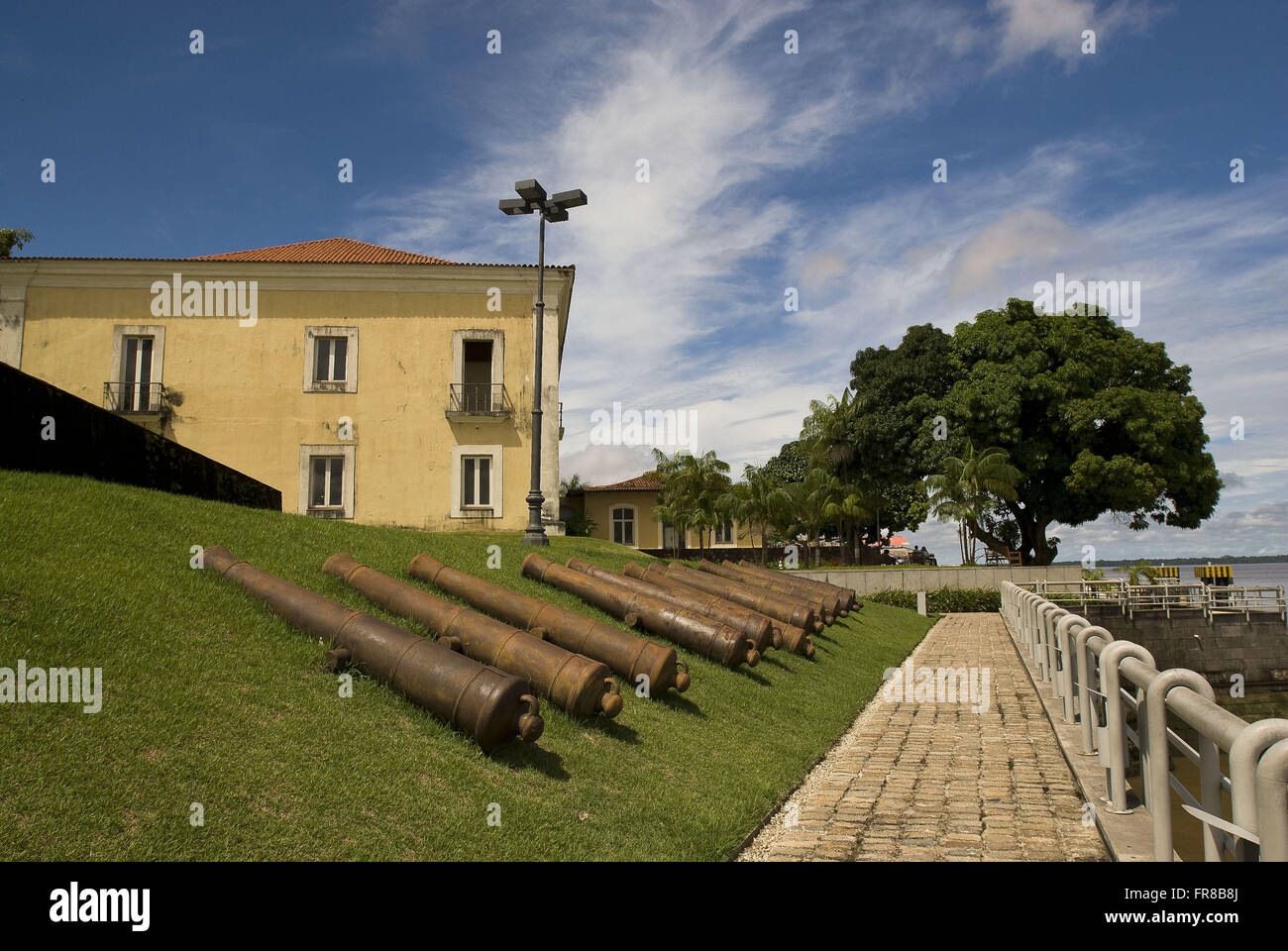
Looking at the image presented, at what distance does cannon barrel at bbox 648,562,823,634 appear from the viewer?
13.5 meters

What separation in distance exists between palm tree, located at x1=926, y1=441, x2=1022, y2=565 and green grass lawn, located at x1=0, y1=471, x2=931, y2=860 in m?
28.3

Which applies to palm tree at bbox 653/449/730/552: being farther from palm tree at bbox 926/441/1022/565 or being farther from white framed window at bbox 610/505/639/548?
palm tree at bbox 926/441/1022/565

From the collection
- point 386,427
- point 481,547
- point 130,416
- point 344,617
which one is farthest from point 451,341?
point 344,617

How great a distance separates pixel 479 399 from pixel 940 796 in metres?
21.2

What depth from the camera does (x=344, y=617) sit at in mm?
6531

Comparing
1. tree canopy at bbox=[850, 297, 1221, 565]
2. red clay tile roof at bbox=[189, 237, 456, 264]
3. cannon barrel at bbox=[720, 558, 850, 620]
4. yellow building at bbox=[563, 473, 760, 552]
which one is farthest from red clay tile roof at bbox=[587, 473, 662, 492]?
cannon barrel at bbox=[720, 558, 850, 620]

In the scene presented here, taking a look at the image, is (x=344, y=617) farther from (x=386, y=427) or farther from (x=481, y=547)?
(x=386, y=427)

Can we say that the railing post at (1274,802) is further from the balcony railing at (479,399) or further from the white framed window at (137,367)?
the white framed window at (137,367)

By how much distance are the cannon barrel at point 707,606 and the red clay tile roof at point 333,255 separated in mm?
16871

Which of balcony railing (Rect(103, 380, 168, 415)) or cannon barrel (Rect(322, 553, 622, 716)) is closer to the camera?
cannon barrel (Rect(322, 553, 622, 716))

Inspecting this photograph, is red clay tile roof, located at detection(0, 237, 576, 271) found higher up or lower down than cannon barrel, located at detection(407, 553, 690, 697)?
higher up

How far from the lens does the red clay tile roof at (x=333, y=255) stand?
25.7 m

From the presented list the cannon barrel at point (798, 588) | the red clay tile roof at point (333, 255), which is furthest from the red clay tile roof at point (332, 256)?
the cannon barrel at point (798, 588)

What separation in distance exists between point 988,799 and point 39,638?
20.7 feet
